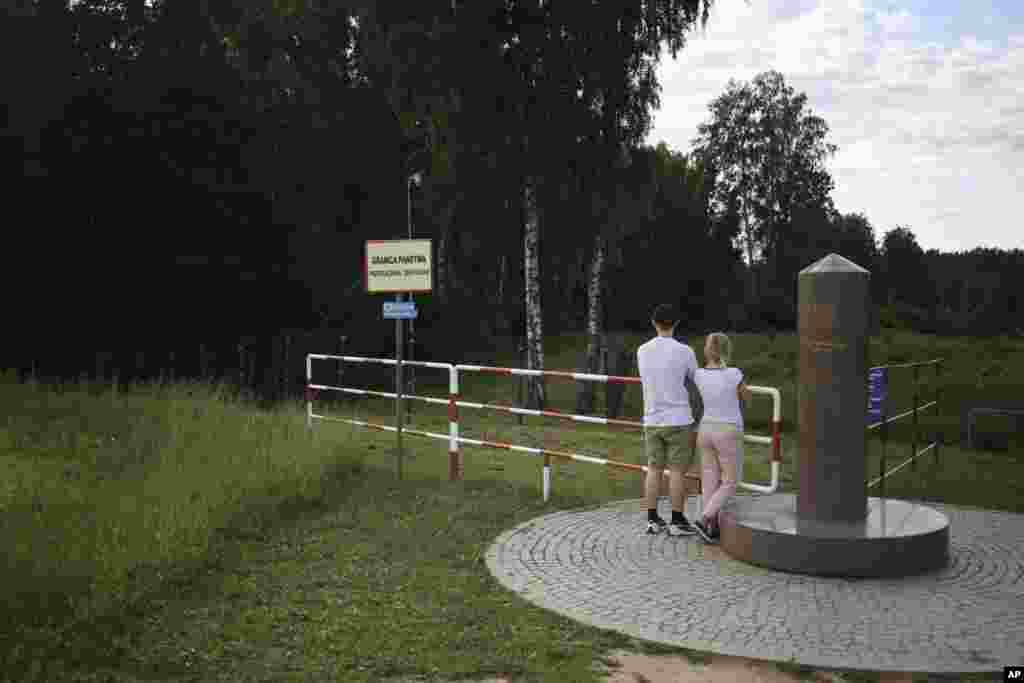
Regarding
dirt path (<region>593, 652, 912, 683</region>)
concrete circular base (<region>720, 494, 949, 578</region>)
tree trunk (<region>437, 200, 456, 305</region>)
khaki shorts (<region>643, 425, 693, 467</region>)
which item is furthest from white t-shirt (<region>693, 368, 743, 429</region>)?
tree trunk (<region>437, 200, 456, 305</region>)

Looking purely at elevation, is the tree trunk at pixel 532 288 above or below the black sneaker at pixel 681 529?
above

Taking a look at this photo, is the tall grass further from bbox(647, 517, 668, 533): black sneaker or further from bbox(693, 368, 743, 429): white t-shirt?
bbox(693, 368, 743, 429): white t-shirt

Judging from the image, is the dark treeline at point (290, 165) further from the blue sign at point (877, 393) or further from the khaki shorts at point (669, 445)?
the khaki shorts at point (669, 445)

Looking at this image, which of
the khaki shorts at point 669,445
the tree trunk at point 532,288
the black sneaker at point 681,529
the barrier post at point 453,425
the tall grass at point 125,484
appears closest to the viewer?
the tall grass at point 125,484

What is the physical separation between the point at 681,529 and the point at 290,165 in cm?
2664

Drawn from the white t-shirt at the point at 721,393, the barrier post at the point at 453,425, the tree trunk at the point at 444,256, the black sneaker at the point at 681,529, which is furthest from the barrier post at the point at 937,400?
the tree trunk at the point at 444,256

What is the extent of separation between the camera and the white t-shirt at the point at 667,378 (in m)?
8.22

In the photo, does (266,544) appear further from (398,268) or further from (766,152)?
(766,152)

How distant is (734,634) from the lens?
19.7 ft

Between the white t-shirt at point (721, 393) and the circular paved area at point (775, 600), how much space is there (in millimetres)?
1119

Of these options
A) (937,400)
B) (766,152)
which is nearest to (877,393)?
(937,400)

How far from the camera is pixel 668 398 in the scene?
8281 mm

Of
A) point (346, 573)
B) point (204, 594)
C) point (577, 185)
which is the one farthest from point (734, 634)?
point (577, 185)

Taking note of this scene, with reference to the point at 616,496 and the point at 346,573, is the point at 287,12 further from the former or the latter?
the point at 346,573
